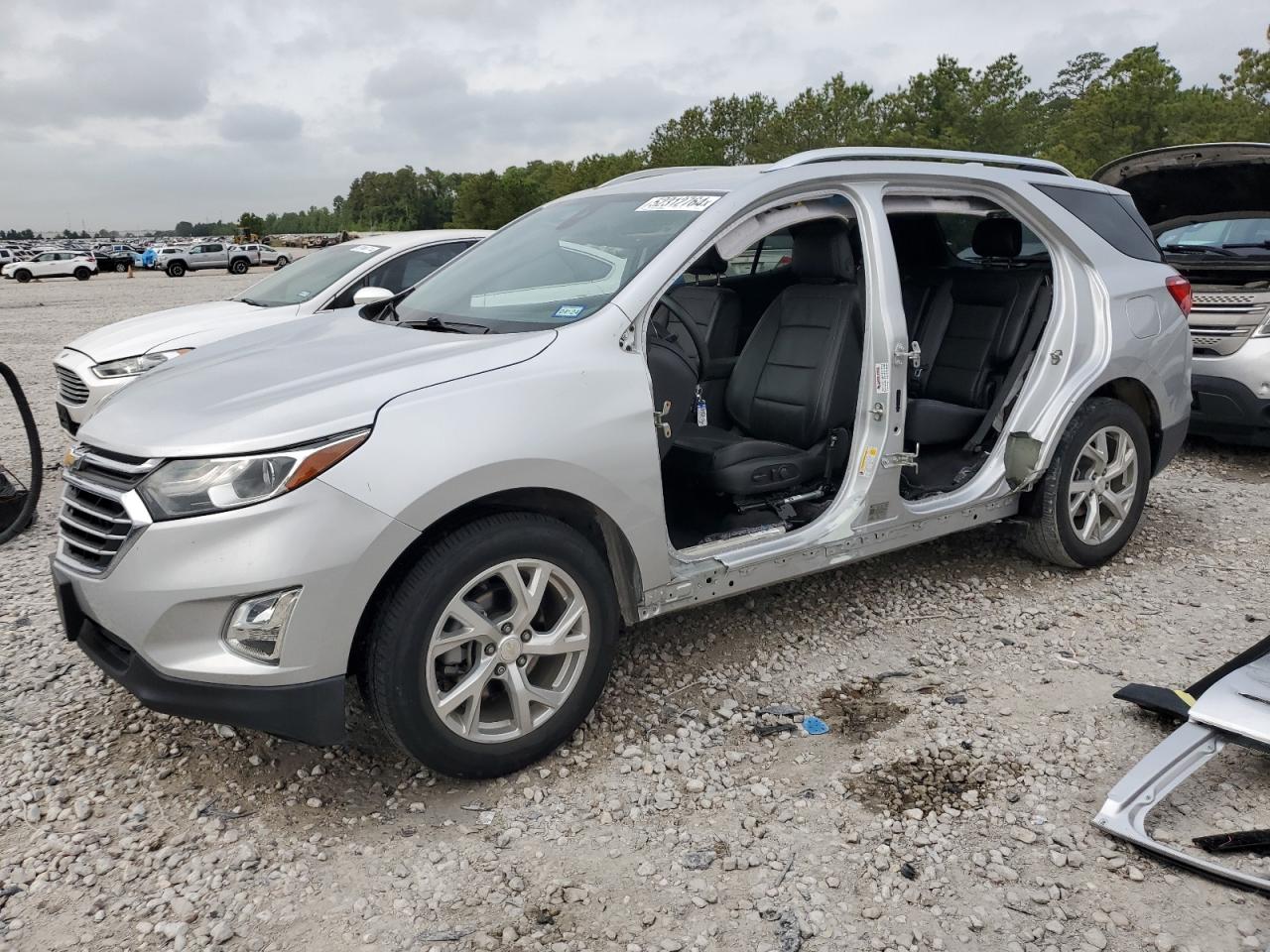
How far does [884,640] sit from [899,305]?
1366 mm

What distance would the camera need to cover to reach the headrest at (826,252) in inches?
163

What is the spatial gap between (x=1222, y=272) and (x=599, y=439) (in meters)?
5.84

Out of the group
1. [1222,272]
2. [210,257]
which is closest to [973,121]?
[210,257]

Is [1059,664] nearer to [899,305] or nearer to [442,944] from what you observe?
[899,305]

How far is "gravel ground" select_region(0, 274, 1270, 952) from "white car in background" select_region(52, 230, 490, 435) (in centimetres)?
311

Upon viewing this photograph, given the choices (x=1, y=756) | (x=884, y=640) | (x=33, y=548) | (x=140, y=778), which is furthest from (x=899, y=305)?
(x=33, y=548)

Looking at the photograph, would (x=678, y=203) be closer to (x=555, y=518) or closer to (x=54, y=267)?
(x=555, y=518)

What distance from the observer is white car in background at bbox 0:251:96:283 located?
39.5 meters

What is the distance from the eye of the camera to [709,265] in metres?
4.38

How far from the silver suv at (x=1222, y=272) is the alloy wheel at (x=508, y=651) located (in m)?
5.35

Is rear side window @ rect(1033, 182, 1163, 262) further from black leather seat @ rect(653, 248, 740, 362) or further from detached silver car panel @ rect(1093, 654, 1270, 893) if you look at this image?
detached silver car panel @ rect(1093, 654, 1270, 893)

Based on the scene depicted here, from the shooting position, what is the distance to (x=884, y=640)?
4105 mm

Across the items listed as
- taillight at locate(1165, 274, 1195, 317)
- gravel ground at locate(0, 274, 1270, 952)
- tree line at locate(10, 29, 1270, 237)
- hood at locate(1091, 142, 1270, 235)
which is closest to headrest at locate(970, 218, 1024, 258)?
taillight at locate(1165, 274, 1195, 317)

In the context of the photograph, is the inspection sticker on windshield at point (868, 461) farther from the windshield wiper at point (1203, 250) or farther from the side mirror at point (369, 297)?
the windshield wiper at point (1203, 250)
